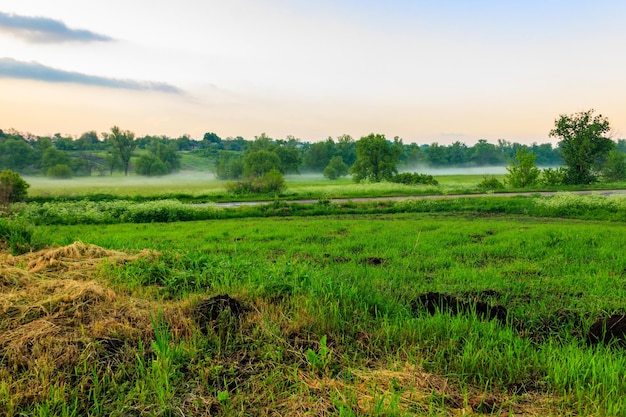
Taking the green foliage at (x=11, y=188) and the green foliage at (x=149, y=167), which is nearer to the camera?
the green foliage at (x=11, y=188)

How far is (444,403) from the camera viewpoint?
10.1ft

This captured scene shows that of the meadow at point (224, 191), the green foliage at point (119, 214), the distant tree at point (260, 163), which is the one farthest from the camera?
the distant tree at point (260, 163)

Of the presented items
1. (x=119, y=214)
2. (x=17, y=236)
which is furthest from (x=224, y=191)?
(x=17, y=236)

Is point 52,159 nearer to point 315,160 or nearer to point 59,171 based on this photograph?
point 59,171

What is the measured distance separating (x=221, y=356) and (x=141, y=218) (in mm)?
19687

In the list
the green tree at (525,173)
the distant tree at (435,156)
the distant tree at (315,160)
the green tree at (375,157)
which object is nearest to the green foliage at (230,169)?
the distant tree at (315,160)

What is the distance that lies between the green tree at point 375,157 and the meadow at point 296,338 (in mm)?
56961

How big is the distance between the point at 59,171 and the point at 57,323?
97.8 m

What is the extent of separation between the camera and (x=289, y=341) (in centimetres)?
400

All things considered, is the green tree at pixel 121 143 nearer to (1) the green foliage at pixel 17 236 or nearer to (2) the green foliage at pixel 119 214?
(2) the green foliage at pixel 119 214

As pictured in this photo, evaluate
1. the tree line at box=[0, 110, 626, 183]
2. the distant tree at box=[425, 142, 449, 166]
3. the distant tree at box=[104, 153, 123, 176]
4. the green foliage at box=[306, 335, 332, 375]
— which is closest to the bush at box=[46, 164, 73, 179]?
the tree line at box=[0, 110, 626, 183]

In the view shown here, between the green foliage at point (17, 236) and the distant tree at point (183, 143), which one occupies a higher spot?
the distant tree at point (183, 143)

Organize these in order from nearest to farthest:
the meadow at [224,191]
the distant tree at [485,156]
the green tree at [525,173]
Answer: the meadow at [224,191] → the green tree at [525,173] → the distant tree at [485,156]

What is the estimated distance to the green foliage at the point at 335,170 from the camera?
96.8 m
